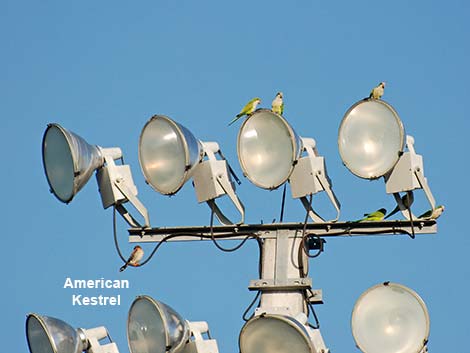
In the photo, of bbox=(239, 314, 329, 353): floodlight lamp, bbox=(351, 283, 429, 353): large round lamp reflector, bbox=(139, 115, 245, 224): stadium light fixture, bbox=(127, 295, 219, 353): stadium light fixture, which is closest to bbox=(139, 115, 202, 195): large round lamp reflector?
bbox=(139, 115, 245, 224): stadium light fixture

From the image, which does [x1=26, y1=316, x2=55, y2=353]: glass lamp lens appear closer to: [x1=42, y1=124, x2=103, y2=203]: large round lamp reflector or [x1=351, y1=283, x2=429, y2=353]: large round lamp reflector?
[x1=42, y1=124, x2=103, y2=203]: large round lamp reflector

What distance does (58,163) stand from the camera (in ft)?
49.8

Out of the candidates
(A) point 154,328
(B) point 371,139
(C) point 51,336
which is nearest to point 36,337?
(C) point 51,336

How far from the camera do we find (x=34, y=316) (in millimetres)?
13773

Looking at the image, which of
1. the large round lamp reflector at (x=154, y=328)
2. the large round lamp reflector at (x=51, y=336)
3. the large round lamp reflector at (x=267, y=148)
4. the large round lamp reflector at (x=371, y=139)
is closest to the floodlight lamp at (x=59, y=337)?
the large round lamp reflector at (x=51, y=336)

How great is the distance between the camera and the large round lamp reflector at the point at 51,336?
1365cm

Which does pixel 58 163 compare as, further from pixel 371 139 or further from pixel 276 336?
pixel 276 336

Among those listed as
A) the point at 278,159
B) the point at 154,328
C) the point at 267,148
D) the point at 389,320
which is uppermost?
the point at 267,148

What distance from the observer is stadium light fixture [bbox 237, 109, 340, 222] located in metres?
14.7

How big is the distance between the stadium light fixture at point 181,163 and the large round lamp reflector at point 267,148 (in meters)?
A: 0.40

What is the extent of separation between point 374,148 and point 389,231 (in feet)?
2.62

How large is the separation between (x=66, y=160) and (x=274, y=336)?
3.06 metres

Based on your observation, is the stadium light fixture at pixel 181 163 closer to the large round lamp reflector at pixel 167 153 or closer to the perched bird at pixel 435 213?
the large round lamp reflector at pixel 167 153

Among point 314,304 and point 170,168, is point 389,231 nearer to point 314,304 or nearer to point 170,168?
point 314,304
